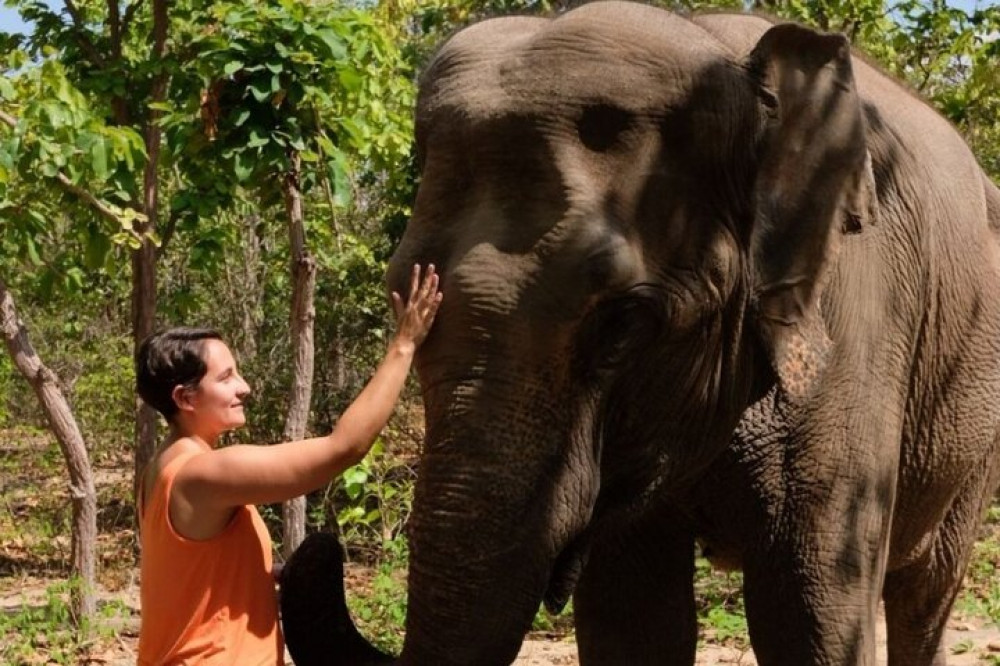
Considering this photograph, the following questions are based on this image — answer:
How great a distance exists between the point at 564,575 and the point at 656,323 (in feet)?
1.90

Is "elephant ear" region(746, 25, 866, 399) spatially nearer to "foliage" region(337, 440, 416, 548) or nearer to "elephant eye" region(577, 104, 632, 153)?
"elephant eye" region(577, 104, 632, 153)

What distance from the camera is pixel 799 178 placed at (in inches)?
146

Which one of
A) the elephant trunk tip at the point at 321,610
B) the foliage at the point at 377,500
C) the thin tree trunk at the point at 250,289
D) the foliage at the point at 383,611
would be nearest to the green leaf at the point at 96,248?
the foliage at the point at 377,500

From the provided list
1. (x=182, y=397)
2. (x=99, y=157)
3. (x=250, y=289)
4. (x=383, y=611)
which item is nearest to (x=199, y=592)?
(x=182, y=397)

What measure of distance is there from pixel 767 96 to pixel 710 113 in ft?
0.58

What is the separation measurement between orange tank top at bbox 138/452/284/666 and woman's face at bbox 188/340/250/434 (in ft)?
0.36

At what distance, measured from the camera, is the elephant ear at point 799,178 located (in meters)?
3.69

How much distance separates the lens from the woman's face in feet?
11.7

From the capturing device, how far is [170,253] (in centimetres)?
1460

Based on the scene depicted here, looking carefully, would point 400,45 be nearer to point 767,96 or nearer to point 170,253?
point 170,253

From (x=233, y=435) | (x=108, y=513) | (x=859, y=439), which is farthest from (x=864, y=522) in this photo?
(x=108, y=513)

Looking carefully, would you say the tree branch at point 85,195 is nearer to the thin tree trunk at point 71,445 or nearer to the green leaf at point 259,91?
the thin tree trunk at point 71,445

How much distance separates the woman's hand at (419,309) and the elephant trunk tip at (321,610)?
1.79 feet

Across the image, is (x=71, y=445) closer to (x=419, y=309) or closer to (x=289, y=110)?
(x=289, y=110)
